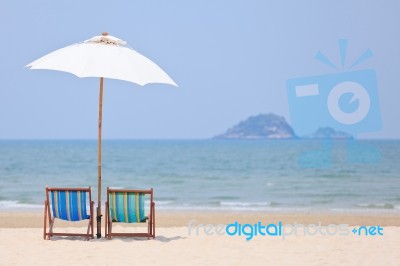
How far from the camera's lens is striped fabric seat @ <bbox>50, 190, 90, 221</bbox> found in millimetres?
7297

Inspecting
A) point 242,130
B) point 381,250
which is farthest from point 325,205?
point 242,130

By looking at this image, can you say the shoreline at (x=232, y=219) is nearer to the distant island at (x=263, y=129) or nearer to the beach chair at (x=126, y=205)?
the beach chair at (x=126, y=205)

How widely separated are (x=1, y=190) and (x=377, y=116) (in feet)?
54.9

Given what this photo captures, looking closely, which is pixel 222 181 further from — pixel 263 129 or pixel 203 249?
pixel 263 129

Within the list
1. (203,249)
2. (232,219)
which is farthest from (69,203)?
(232,219)

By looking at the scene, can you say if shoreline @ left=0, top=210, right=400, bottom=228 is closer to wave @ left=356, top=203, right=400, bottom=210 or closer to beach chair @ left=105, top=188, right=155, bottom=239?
wave @ left=356, top=203, right=400, bottom=210

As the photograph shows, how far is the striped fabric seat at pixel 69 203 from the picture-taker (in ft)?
23.9

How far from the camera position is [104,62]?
7.22 m

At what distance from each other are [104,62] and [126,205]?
5.20 feet

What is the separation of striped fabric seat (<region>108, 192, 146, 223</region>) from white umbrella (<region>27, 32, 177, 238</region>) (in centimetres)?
125

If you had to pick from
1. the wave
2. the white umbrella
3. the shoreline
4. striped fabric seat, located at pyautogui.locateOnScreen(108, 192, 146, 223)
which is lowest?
the wave

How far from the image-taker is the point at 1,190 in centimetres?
2272

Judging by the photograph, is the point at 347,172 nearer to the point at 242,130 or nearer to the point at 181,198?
the point at 181,198

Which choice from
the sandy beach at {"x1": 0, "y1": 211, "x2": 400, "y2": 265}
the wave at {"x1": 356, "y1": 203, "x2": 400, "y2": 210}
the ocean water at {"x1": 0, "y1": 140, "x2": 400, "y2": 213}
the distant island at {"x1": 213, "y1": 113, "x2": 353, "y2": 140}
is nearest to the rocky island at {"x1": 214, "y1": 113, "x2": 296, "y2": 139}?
the distant island at {"x1": 213, "y1": 113, "x2": 353, "y2": 140}
